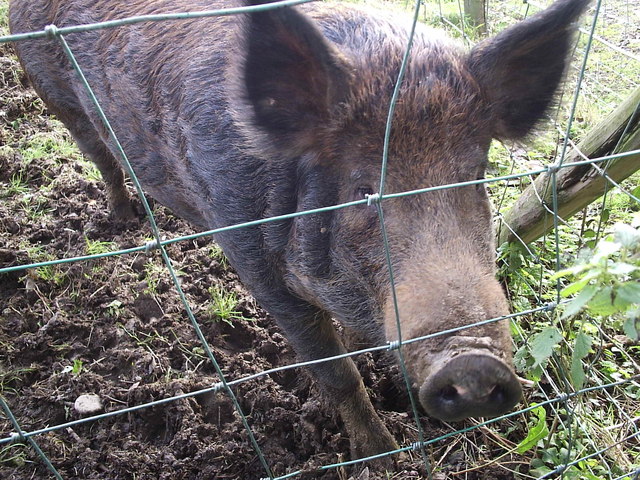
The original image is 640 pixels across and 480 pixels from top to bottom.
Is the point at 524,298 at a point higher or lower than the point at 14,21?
lower

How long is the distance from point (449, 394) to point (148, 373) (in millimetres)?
2071

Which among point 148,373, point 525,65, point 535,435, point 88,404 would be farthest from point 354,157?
point 88,404

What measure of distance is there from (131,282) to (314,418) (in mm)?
1677

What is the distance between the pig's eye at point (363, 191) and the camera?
2.12 meters

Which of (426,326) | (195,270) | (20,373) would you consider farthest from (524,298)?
(20,373)

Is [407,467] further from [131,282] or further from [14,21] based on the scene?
[14,21]

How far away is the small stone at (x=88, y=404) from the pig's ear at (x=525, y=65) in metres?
2.46

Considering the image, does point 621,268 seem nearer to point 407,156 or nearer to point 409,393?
point 407,156

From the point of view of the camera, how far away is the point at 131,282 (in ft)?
12.7

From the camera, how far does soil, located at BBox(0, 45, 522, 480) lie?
2.79 m

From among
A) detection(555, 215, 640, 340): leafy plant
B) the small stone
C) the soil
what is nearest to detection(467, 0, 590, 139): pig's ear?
detection(555, 215, 640, 340): leafy plant

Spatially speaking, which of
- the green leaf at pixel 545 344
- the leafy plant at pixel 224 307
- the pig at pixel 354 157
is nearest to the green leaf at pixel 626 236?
the pig at pixel 354 157

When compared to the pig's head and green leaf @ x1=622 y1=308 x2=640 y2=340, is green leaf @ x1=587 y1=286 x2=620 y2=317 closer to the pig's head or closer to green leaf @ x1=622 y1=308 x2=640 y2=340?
green leaf @ x1=622 y1=308 x2=640 y2=340

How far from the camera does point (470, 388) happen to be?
64.6 inches
